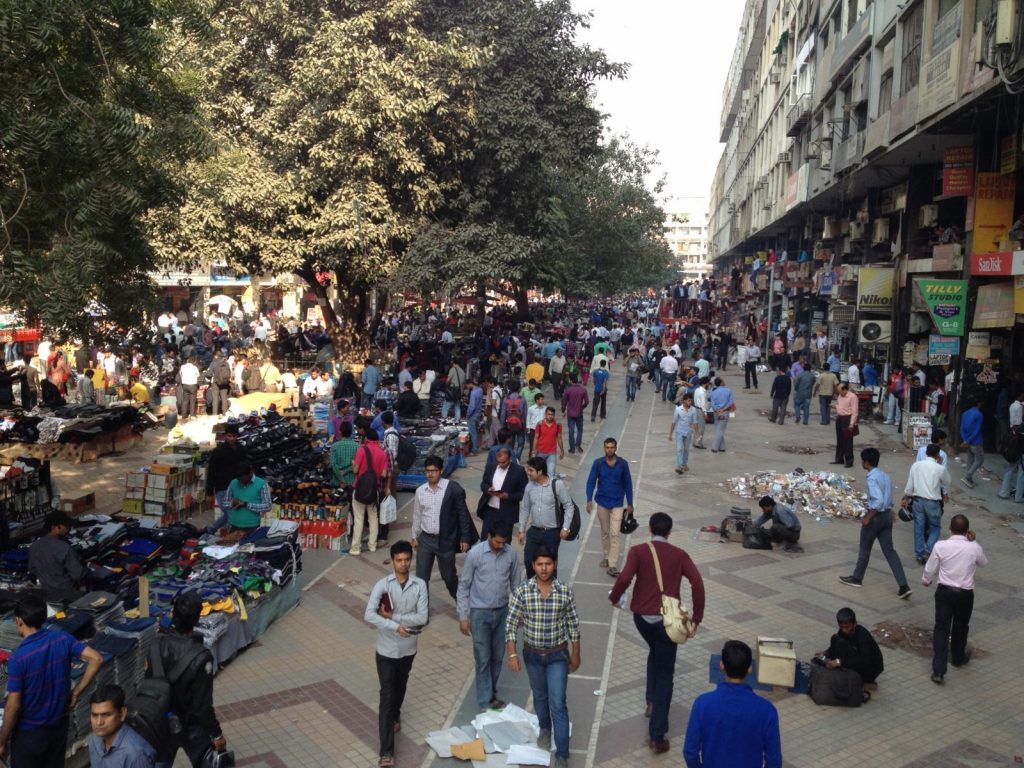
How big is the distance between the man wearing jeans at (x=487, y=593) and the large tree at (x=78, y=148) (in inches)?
186

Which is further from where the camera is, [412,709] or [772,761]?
[412,709]

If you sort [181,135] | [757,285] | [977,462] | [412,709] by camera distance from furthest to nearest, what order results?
1. [757,285]
2. [977,462]
3. [181,135]
4. [412,709]

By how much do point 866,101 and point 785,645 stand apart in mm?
20568

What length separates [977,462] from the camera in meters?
15.0

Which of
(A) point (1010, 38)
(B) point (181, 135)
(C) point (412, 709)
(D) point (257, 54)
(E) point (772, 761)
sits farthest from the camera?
(D) point (257, 54)

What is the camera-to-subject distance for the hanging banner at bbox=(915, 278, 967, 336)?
1753 cm

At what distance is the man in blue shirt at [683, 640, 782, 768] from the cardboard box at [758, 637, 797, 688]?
3.13 m

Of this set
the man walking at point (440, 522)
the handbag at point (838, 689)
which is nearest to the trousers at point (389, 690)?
the man walking at point (440, 522)

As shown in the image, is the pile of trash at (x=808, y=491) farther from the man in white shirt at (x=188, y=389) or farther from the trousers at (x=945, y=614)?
the man in white shirt at (x=188, y=389)

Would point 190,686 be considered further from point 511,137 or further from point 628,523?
point 511,137

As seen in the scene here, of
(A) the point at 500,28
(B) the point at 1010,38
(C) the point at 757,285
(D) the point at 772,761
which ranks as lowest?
(D) the point at 772,761

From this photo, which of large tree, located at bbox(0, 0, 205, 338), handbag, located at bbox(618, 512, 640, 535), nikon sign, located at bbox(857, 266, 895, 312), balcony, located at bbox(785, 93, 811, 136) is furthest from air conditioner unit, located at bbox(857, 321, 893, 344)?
large tree, located at bbox(0, 0, 205, 338)

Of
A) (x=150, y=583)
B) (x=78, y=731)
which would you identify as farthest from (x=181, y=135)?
(x=78, y=731)

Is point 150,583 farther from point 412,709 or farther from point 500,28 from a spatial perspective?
point 500,28
